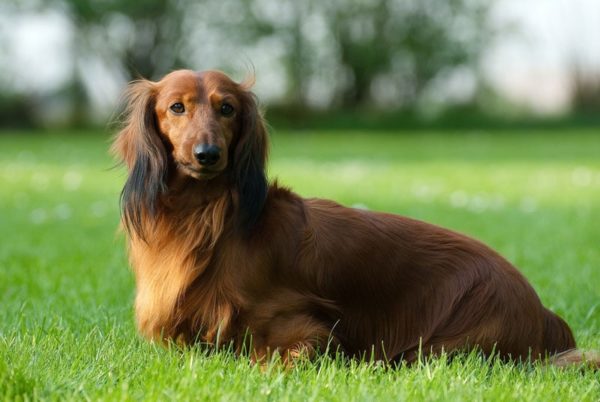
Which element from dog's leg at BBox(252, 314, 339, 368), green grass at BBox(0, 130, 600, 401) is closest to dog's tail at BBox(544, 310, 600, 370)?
green grass at BBox(0, 130, 600, 401)

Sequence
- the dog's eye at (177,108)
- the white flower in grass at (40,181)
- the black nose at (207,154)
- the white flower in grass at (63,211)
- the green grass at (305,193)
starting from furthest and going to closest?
the white flower in grass at (40,181) → the white flower in grass at (63,211) → the dog's eye at (177,108) → the black nose at (207,154) → the green grass at (305,193)

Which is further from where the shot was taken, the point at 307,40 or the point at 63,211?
the point at 307,40

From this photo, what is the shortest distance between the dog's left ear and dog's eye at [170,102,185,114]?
26 cm

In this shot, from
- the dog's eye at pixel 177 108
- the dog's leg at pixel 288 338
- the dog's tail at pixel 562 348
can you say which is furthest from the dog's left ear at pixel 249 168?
the dog's tail at pixel 562 348

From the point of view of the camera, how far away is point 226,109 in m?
3.45

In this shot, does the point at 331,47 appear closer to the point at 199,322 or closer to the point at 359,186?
the point at 359,186

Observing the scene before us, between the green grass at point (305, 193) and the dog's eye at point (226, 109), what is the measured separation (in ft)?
Answer: 2.62

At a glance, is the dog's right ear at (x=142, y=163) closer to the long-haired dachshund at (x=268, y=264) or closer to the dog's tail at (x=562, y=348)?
the long-haired dachshund at (x=268, y=264)

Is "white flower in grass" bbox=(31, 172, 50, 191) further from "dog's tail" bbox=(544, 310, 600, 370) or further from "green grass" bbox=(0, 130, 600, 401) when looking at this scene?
"dog's tail" bbox=(544, 310, 600, 370)

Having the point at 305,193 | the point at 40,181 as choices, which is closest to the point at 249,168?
the point at 305,193

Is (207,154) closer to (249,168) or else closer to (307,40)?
(249,168)

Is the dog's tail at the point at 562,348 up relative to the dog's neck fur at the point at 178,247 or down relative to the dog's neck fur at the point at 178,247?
down

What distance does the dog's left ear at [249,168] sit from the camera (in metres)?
3.41

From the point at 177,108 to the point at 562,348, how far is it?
193 cm
